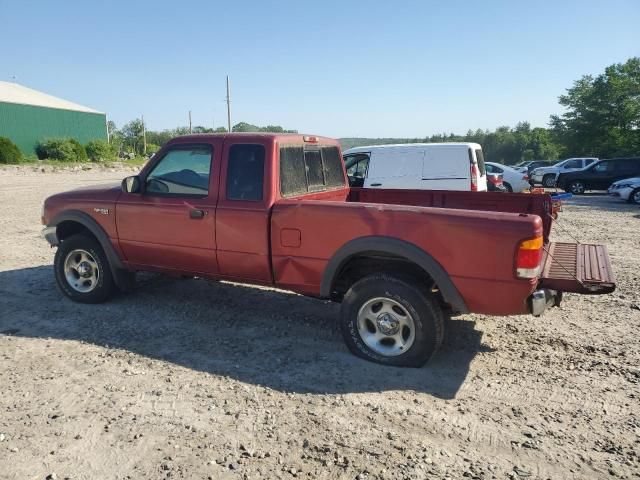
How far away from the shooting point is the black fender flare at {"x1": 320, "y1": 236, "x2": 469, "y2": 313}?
364cm

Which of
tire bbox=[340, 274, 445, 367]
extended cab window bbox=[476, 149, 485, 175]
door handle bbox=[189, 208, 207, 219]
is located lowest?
tire bbox=[340, 274, 445, 367]

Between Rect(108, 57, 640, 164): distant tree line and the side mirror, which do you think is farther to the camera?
Rect(108, 57, 640, 164): distant tree line

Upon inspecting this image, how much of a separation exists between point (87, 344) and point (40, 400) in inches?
39.0

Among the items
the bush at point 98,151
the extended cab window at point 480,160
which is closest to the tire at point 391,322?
the extended cab window at point 480,160

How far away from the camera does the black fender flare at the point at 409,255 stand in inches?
143

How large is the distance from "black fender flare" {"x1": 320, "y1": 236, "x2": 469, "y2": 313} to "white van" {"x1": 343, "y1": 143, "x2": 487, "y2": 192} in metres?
7.60

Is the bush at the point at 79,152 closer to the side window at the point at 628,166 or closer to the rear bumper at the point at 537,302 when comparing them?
the side window at the point at 628,166

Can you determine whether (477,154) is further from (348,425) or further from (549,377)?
(348,425)

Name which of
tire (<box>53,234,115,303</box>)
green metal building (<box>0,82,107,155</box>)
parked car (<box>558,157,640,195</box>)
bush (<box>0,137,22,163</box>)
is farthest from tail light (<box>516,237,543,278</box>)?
green metal building (<box>0,82,107,155</box>)

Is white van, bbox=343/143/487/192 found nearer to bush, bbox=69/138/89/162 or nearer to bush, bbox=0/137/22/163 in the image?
bush, bbox=0/137/22/163

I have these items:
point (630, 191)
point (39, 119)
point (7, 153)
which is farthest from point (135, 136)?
point (630, 191)

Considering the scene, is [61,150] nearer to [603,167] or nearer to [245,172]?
[603,167]

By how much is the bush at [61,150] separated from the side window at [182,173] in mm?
39547

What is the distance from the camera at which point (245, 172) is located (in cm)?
453
